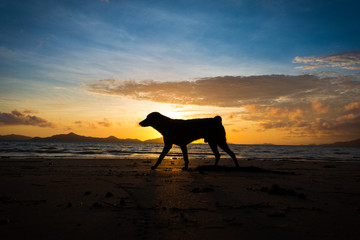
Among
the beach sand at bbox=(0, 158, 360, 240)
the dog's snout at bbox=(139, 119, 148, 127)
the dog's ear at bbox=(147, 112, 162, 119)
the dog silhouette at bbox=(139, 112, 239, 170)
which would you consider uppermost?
the dog's ear at bbox=(147, 112, 162, 119)

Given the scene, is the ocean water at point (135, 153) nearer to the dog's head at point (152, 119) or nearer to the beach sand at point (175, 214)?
the dog's head at point (152, 119)

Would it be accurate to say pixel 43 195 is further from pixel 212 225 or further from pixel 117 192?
pixel 212 225

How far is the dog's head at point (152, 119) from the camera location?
1073cm

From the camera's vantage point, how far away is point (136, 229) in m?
2.96

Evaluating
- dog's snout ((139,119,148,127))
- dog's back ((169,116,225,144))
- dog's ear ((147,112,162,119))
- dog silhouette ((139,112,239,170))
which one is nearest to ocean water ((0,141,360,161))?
dog's snout ((139,119,148,127))

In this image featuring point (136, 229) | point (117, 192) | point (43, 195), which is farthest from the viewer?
point (117, 192)

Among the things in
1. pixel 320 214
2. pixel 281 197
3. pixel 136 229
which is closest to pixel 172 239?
pixel 136 229

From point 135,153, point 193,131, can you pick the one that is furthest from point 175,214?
point 135,153

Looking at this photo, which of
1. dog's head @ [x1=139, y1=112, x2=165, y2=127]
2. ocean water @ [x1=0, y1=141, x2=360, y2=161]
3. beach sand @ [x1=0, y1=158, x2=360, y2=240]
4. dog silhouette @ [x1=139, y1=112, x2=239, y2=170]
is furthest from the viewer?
ocean water @ [x1=0, y1=141, x2=360, y2=161]

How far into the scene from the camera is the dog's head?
10727 mm

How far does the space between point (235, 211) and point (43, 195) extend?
3.88 m

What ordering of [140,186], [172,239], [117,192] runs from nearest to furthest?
[172,239] → [117,192] → [140,186]

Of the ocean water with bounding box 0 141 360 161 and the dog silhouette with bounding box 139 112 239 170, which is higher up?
the dog silhouette with bounding box 139 112 239 170

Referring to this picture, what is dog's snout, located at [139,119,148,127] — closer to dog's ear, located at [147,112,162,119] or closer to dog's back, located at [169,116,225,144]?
dog's ear, located at [147,112,162,119]
